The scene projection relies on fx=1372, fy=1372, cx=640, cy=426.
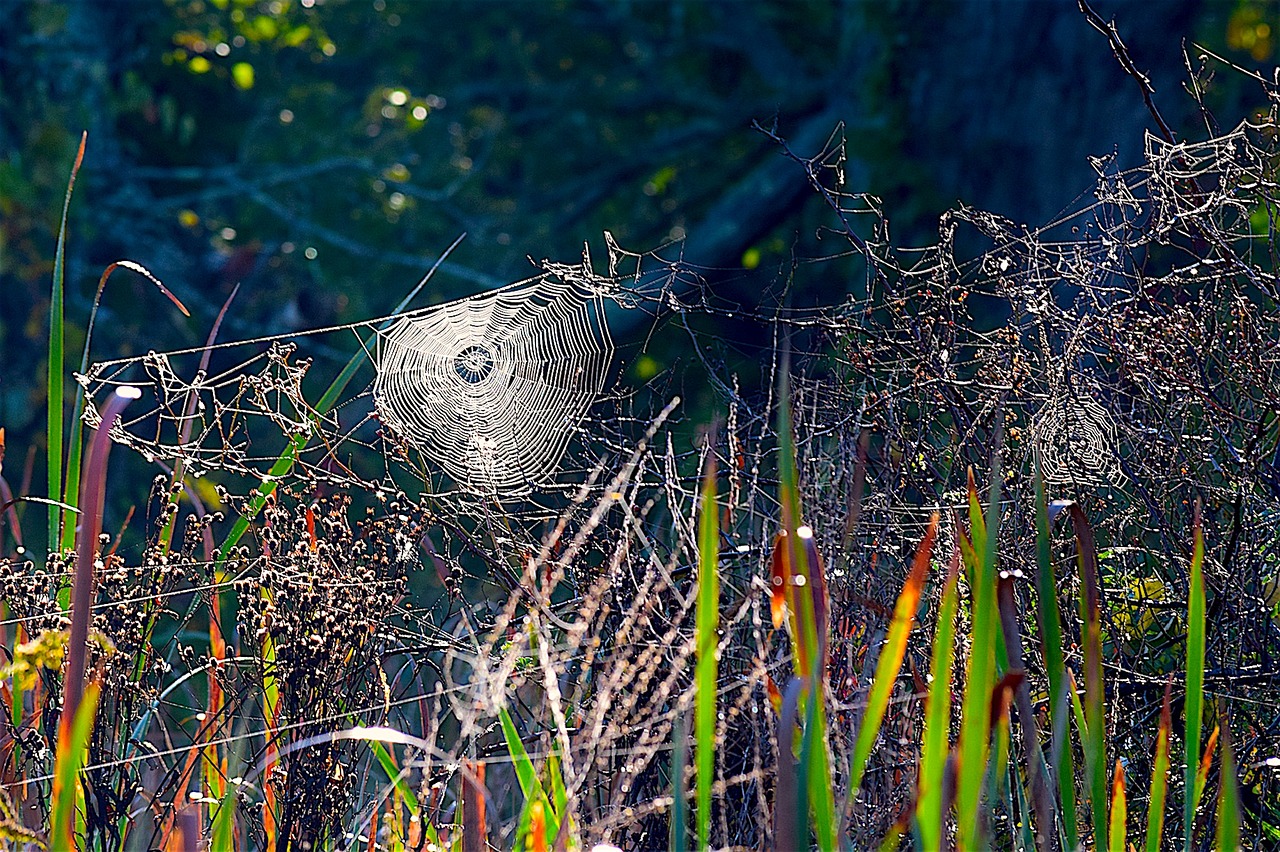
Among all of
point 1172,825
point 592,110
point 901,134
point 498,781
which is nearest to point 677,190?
point 592,110

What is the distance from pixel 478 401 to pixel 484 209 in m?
4.19

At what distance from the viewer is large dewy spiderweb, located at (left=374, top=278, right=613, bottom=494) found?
87.3 inches

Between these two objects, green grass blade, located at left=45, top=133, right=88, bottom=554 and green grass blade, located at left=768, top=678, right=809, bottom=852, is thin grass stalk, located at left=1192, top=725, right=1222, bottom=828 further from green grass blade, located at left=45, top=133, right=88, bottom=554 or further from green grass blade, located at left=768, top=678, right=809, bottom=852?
green grass blade, located at left=45, top=133, right=88, bottom=554

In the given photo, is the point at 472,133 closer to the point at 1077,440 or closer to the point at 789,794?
the point at 1077,440

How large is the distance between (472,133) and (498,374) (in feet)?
15.2

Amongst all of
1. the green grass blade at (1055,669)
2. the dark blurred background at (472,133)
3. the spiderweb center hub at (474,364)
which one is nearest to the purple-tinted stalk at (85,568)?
the green grass blade at (1055,669)

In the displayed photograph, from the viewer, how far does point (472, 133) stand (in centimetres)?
699

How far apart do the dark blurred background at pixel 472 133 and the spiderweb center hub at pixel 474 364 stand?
231 centimetres

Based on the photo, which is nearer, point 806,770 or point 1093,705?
point 806,770

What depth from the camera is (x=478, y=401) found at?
2580 millimetres

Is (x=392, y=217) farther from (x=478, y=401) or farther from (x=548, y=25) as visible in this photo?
(x=478, y=401)

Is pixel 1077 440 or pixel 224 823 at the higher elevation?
pixel 1077 440

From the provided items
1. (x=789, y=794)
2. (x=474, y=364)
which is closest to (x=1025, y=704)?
(x=789, y=794)

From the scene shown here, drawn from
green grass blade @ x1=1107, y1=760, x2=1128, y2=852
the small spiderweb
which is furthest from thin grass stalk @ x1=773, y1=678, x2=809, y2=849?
the small spiderweb
